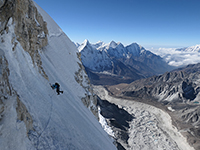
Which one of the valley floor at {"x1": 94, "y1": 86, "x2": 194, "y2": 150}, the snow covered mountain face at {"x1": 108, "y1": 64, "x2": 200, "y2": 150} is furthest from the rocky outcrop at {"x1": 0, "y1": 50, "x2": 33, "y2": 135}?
the snow covered mountain face at {"x1": 108, "y1": 64, "x2": 200, "y2": 150}

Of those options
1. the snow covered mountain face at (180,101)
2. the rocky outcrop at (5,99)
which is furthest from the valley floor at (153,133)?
the rocky outcrop at (5,99)

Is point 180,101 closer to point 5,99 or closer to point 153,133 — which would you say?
point 153,133

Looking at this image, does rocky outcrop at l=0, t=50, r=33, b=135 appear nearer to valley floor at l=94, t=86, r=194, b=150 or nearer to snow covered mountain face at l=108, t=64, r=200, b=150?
valley floor at l=94, t=86, r=194, b=150

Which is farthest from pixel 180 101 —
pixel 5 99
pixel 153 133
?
pixel 5 99

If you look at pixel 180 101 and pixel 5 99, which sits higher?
pixel 5 99

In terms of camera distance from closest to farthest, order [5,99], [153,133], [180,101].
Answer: [5,99] → [153,133] → [180,101]

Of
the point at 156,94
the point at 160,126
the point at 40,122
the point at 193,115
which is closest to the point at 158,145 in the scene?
the point at 160,126

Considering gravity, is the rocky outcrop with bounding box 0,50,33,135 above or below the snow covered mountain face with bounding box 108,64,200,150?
above

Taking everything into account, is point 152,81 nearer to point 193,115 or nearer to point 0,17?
point 193,115
